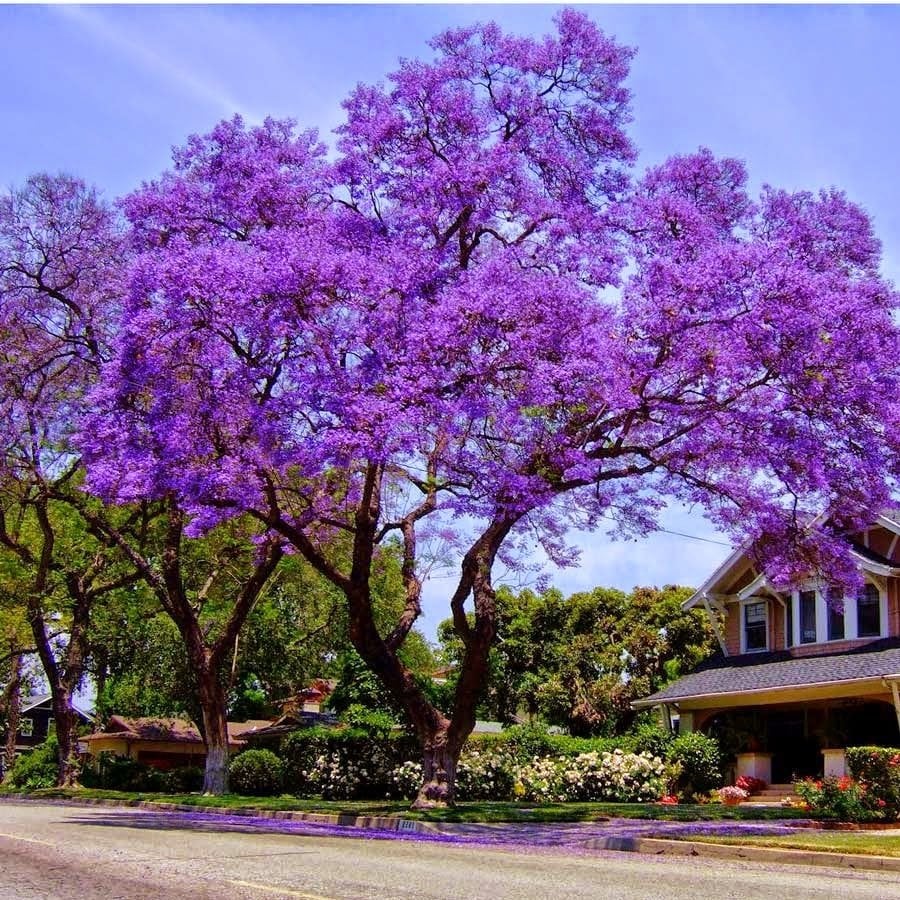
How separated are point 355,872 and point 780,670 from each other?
21.9 m

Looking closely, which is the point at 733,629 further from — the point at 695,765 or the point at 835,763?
the point at 835,763

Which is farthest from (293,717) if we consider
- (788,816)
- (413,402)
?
(413,402)

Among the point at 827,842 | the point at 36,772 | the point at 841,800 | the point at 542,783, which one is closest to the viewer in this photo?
the point at 827,842

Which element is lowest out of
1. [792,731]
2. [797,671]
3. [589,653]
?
[792,731]

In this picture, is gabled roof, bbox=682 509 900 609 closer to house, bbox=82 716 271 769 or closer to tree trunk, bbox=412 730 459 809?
tree trunk, bbox=412 730 459 809

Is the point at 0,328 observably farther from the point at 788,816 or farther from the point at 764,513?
the point at 788,816

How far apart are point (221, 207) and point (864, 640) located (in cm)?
1957

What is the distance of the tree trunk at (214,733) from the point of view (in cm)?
3034

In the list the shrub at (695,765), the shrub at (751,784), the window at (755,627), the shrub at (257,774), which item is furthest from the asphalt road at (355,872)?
the window at (755,627)

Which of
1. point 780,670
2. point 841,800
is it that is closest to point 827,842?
point 841,800

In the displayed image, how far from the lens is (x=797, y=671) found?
29.9 m

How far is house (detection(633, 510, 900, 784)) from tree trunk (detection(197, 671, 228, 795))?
12455mm

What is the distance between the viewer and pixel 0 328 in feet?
96.5

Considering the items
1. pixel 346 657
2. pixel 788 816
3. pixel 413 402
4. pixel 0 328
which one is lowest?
pixel 788 816
